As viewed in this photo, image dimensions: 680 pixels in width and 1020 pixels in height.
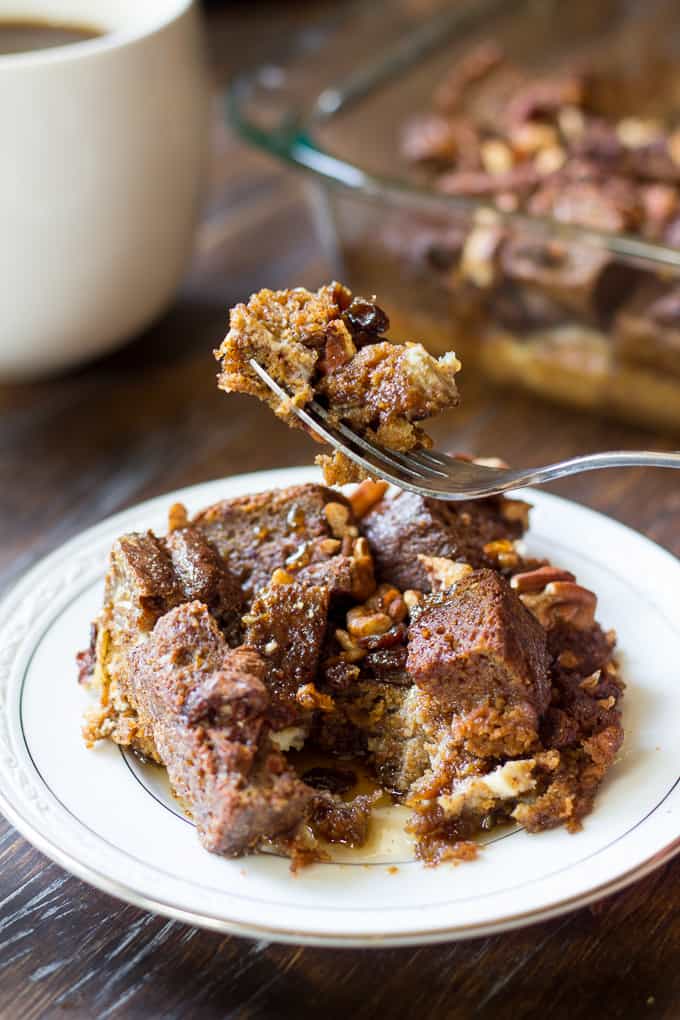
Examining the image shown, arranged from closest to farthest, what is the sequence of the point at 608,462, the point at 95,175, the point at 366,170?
the point at 608,462 → the point at 95,175 → the point at 366,170

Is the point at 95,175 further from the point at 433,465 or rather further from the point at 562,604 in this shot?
the point at 562,604

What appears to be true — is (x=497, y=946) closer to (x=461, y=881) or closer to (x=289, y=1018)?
(x=461, y=881)

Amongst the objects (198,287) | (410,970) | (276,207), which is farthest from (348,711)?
(276,207)

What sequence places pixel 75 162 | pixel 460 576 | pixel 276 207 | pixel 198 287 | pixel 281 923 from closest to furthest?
pixel 281 923
pixel 460 576
pixel 75 162
pixel 198 287
pixel 276 207

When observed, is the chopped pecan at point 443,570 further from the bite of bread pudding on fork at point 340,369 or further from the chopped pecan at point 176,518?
the chopped pecan at point 176,518

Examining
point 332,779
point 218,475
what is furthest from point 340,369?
point 218,475

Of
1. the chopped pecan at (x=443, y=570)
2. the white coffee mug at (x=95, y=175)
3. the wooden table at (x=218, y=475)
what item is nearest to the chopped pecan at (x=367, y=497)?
the chopped pecan at (x=443, y=570)
